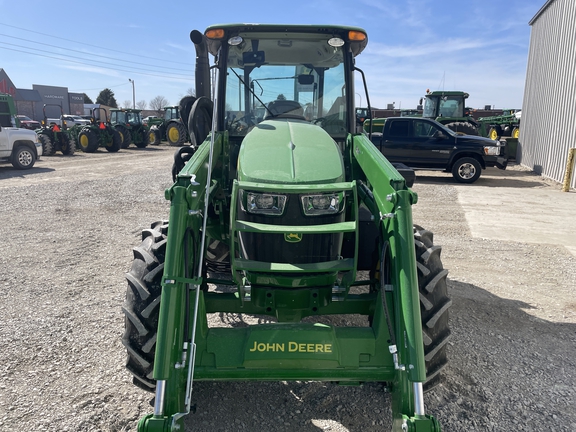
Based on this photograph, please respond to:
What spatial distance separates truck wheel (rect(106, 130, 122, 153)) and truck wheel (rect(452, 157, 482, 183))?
55.1ft

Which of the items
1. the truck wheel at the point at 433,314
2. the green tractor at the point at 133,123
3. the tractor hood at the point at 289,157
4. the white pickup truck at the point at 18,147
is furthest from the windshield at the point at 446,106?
the truck wheel at the point at 433,314

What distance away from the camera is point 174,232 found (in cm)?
250

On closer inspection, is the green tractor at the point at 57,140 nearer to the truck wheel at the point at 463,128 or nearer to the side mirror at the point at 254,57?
the truck wheel at the point at 463,128

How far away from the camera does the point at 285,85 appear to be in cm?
413

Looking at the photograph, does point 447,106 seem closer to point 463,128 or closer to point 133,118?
point 463,128

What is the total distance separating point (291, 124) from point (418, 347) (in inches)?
79.7

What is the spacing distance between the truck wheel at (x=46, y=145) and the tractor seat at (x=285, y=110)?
19547 mm

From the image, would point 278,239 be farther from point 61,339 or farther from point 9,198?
point 9,198

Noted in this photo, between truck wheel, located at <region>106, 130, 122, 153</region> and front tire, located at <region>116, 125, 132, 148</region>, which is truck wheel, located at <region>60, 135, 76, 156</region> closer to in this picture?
truck wheel, located at <region>106, 130, 122, 153</region>

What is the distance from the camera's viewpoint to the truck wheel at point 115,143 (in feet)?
73.9

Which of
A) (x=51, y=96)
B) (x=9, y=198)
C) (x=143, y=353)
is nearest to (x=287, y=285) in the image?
(x=143, y=353)

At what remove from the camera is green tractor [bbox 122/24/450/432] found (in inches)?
94.9

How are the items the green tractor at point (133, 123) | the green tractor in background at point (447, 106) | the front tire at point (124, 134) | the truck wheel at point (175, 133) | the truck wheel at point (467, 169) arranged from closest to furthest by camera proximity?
the truck wheel at point (467, 169) < the green tractor in background at point (447, 106) < the front tire at point (124, 134) < the green tractor at point (133, 123) < the truck wheel at point (175, 133)

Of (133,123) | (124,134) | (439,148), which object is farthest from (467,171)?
(133,123)
